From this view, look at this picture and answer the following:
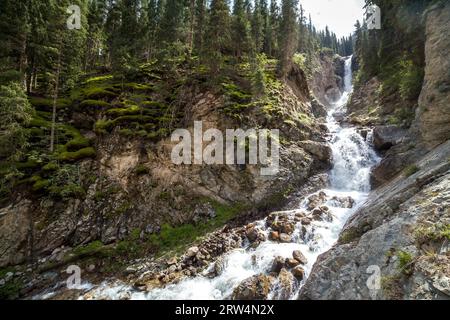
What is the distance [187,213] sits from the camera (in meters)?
18.7

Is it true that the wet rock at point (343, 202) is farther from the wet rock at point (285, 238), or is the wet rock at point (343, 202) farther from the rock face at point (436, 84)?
the rock face at point (436, 84)

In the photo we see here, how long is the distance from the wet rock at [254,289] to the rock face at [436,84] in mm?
12178

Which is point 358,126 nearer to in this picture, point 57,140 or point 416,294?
point 416,294

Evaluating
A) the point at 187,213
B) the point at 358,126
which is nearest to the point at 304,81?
the point at 358,126

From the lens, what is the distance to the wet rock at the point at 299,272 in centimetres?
1179

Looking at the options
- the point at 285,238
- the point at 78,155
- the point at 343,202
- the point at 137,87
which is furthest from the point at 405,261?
the point at 137,87

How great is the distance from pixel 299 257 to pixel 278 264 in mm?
1156

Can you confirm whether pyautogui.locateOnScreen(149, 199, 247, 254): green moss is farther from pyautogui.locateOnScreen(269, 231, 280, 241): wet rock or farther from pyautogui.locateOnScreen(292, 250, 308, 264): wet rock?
pyautogui.locateOnScreen(292, 250, 308, 264): wet rock

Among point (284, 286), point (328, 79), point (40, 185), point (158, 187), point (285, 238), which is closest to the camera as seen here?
point (284, 286)

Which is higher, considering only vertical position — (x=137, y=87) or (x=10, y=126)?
(x=137, y=87)

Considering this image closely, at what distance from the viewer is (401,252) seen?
7.80 m

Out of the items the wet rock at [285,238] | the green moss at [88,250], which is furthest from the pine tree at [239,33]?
the green moss at [88,250]

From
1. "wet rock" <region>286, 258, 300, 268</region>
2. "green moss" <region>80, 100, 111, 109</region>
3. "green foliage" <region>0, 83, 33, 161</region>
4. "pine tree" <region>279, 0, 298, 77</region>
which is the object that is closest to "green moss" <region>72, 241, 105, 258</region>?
"green foliage" <region>0, 83, 33, 161</region>

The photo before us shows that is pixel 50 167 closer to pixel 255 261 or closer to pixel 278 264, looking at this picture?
pixel 255 261
